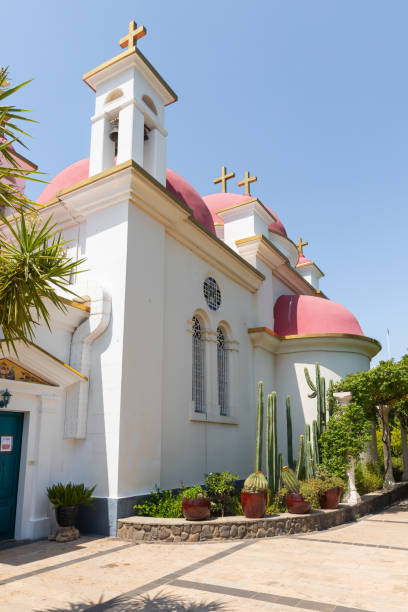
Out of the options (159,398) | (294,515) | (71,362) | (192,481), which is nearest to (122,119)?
(71,362)

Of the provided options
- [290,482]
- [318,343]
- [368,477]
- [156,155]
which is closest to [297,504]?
[290,482]

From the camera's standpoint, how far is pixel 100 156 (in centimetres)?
1088

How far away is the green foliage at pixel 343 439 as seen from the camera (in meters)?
11.5

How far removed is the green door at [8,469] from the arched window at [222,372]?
19.4ft

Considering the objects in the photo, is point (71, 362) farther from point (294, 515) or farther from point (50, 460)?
point (294, 515)

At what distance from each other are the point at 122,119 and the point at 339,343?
31.2ft

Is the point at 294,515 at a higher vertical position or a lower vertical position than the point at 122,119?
lower

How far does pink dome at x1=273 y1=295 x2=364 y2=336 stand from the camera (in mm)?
15836

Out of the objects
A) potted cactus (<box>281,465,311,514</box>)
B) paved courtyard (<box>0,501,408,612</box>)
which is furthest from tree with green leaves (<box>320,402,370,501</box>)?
paved courtyard (<box>0,501,408,612</box>)

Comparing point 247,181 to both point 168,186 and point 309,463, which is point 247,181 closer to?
point 168,186

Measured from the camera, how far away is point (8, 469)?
26.8 ft

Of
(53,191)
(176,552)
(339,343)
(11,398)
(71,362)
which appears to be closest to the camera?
(176,552)

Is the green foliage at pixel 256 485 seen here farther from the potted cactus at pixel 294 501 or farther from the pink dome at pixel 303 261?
the pink dome at pixel 303 261

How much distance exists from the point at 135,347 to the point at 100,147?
4.84m
